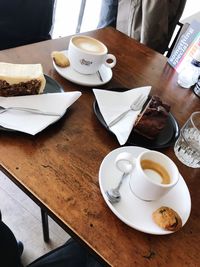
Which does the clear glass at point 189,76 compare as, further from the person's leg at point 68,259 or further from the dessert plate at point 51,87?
the person's leg at point 68,259

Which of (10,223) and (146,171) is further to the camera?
(10,223)

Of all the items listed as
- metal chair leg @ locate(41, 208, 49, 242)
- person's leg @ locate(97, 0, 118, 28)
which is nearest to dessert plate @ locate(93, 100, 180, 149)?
metal chair leg @ locate(41, 208, 49, 242)

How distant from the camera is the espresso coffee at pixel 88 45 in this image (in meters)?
0.82

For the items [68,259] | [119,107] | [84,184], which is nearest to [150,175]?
[84,184]

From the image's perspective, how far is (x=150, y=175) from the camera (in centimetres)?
54

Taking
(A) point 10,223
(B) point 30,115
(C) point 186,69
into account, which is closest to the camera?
(B) point 30,115

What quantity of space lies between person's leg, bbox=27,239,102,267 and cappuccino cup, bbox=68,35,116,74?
0.49 m

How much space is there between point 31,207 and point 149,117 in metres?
0.81

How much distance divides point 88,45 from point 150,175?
47 centimetres

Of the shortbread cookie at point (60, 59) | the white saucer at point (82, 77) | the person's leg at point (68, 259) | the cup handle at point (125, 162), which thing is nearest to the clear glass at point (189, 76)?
the white saucer at point (82, 77)

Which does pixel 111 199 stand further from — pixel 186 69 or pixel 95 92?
pixel 186 69

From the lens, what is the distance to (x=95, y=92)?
29.3 inches

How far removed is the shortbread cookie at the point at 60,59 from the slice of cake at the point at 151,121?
0.97 feet

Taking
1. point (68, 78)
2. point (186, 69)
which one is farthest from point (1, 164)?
point (186, 69)
